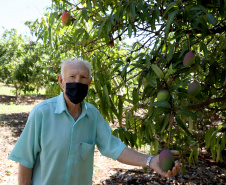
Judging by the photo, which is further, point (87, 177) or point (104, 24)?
point (104, 24)

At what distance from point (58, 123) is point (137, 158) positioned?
426mm

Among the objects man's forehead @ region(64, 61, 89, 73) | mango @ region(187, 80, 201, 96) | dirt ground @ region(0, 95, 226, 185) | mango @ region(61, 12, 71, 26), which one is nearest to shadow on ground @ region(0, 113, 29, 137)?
dirt ground @ region(0, 95, 226, 185)

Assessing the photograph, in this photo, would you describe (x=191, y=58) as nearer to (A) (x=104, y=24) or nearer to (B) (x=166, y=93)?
(B) (x=166, y=93)

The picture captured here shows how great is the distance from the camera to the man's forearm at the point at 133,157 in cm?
117

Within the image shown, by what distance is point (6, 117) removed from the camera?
6992mm

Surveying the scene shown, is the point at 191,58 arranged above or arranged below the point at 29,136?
above

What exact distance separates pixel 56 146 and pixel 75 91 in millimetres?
281

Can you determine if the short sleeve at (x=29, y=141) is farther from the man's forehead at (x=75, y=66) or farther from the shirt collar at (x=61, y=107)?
the man's forehead at (x=75, y=66)

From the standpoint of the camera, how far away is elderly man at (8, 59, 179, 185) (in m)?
1.13

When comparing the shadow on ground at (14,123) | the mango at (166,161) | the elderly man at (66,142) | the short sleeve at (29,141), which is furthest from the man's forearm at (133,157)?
the shadow on ground at (14,123)

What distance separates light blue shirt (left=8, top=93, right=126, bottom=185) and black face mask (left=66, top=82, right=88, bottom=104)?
0.16 feet

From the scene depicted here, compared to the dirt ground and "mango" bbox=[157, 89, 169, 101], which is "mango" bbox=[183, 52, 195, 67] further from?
the dirt ground

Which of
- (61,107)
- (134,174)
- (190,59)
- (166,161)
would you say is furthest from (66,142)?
(134,174)

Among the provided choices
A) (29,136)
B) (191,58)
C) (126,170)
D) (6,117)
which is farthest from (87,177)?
(6,117)
